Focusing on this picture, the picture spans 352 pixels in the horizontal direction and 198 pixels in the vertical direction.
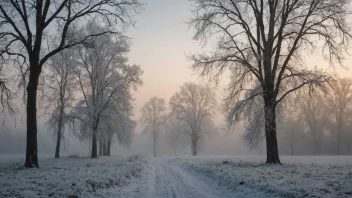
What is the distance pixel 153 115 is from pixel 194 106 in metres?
19.3

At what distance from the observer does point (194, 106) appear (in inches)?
2265

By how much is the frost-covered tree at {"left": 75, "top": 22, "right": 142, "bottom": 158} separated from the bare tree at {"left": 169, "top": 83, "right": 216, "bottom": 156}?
2117cm

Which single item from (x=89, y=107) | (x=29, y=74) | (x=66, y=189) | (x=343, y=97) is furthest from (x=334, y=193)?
(x=343, y=97)

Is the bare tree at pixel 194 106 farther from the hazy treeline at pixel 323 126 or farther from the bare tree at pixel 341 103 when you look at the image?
the bare tree at pixel 341 103

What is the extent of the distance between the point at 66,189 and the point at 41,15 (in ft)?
39.5

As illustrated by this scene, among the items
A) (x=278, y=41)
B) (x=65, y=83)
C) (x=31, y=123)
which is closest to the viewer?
(x=31, y=123)

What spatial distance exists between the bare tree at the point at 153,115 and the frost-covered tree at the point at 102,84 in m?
36.0

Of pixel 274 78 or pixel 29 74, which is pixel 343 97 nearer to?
pixel 274 78

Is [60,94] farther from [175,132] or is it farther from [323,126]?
[323,126]

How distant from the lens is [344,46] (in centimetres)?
1898

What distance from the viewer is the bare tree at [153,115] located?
7356 cm

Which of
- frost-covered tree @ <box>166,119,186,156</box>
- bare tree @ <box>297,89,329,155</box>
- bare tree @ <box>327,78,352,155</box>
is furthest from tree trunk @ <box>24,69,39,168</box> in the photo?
bare tree @ <box>297,89,329,155</box>

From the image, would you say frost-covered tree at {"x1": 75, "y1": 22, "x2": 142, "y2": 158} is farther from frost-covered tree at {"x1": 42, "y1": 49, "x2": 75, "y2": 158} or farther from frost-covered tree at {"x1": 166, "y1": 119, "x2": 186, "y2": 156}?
frost-covered tree at {"x1": 166, "y1": 119, "x2": 186, "y2": 156}

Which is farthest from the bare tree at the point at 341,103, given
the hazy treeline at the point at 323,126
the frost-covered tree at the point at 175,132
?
the frost-covered tree at the point at 175,132
